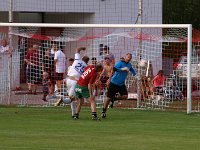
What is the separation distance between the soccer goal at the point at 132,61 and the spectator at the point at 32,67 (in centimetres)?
3

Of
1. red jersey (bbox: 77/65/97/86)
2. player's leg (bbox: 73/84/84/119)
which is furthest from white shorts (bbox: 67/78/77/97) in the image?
red jersey (bbox: 77/65/97/86)

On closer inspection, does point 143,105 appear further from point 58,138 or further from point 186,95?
point 58,138

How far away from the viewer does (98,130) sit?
64.9 ft

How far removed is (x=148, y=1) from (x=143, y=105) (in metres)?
8.78

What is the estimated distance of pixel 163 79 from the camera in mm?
28312

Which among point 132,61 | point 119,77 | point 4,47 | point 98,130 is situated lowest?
point 98,130

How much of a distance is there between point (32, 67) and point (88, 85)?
682cm

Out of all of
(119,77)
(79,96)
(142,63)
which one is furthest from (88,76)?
(142,63)

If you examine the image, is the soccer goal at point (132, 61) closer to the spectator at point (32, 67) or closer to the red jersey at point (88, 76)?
the spectator at point (32, 67)

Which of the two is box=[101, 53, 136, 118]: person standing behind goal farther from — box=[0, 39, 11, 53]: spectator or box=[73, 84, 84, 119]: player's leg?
box=[0, 39, 11, 53]: spectator

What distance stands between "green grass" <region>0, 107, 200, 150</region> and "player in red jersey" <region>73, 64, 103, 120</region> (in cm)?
43

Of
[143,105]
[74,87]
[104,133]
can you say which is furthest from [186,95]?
[104,133]

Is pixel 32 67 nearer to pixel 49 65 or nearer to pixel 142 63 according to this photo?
pixel 49 65

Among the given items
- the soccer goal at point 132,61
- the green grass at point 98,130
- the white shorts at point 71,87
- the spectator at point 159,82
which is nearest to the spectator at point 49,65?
the soccer goal at point 132,61
